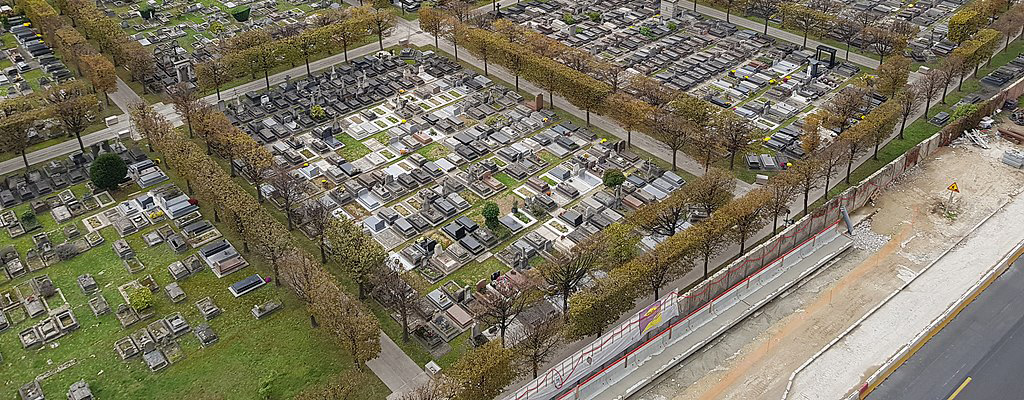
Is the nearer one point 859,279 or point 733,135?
point 859,279

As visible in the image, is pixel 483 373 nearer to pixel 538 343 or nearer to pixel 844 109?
pixel 538 343

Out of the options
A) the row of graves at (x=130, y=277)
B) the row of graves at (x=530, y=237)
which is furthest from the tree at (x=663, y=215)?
the row of graves at (x=130, y=277)

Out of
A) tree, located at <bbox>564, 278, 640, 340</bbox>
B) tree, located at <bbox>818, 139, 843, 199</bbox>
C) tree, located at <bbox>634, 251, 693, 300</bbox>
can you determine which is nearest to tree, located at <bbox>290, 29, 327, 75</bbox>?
tree, located at <bbox>564, 278, 640, 340</bbox>

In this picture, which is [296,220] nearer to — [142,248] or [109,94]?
[142,248]

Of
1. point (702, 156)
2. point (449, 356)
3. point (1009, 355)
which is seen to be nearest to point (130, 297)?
point (449, 356)

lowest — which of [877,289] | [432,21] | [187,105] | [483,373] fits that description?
[877,289]

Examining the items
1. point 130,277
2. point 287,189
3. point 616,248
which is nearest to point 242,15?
point 287,189
